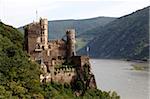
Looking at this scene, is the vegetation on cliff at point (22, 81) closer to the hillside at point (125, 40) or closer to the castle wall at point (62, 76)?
the castle wall at point (62, 76)

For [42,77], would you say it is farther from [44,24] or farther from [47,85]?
[44,24]

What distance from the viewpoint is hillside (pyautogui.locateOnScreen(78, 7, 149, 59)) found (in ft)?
410

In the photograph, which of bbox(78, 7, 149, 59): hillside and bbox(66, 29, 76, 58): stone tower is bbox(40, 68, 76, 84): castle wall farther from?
bbox(78, 7, 149, 59): hillside

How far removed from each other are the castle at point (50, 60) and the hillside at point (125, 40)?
87548mm

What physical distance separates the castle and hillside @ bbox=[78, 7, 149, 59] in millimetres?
87548

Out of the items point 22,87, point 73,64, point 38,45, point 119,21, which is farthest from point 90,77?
point 119,21

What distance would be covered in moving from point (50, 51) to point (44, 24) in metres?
2.20

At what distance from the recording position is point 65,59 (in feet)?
92.7

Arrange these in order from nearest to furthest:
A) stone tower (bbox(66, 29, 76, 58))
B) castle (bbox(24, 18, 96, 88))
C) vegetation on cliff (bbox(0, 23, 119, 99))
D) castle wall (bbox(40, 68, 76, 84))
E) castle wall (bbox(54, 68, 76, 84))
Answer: vegetation on cliff (bbox(0, 23, 119, 99))
castle wall (bbox(40, 68, 76, 84))
castle (bbox(24, 18, 96, 88))
castle wall (bbox(54, 68, 76, 84))
stone tower (bbox(66, 29, 76, 58))

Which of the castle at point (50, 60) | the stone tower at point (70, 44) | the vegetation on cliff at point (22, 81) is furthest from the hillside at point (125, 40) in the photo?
the vegetation on cliff at point (22, 81)

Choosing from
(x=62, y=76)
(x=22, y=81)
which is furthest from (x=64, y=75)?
(x=22, y=81)

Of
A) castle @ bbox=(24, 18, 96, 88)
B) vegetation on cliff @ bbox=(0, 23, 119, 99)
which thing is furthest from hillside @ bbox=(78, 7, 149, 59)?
vegetation on cliff @ bbox=(0, 23, 119, 99)

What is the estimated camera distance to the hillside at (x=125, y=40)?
124875mm

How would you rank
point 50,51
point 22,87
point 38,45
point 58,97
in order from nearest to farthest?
point 22,87 < point 58,97 < point 38,45 < point 50,51
